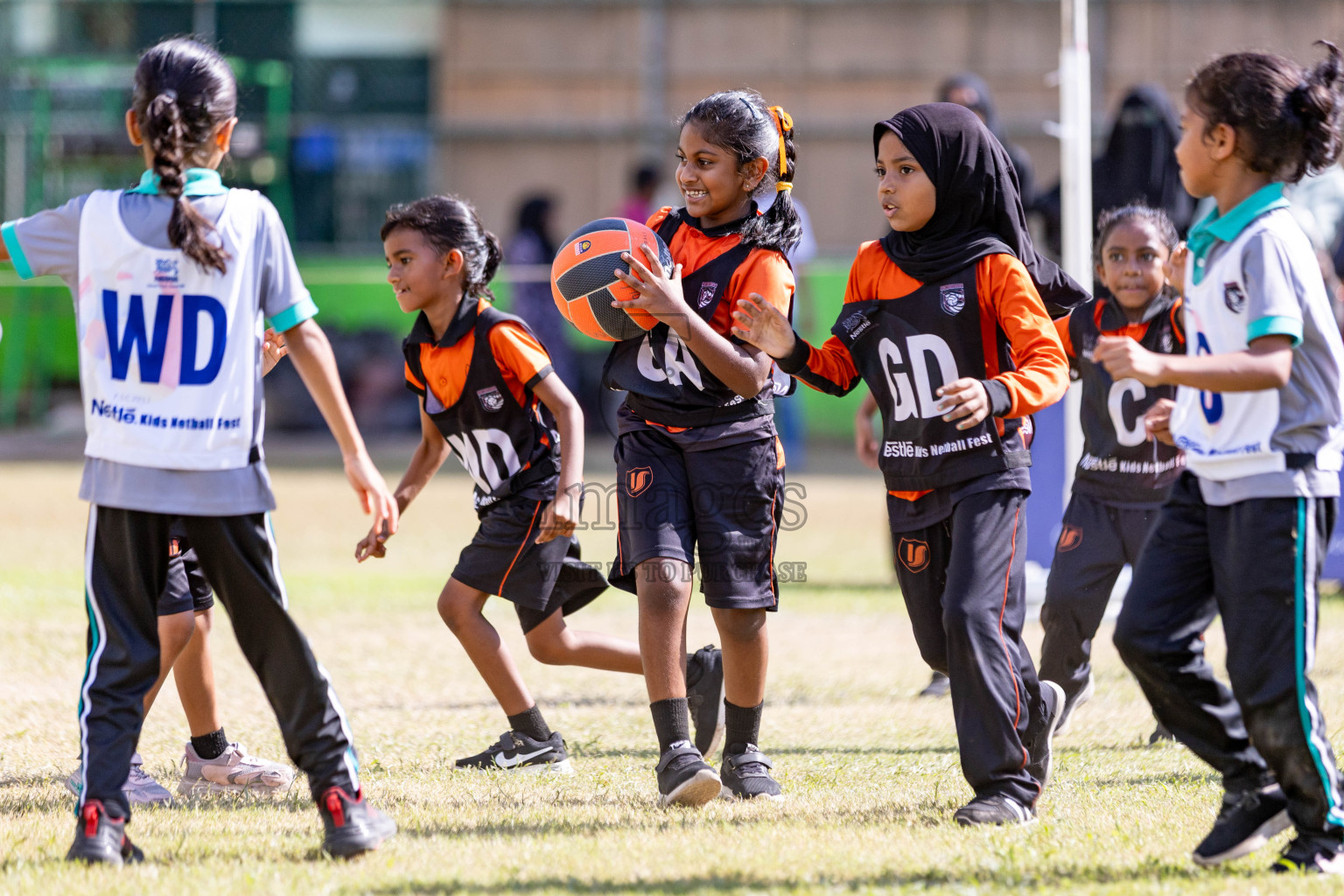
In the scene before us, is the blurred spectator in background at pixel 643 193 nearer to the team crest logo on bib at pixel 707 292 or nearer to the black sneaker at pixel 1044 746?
the team crest logo on bib at pixel 707 292

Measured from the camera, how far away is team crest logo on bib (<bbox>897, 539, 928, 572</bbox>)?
415cm

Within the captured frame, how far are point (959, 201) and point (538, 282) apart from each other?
11.8 m

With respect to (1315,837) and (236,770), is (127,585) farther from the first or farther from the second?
(1315,837)

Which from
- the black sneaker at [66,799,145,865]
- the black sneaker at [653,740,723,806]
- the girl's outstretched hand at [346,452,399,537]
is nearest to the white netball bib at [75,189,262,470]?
the girl's outstretched hand at [346,452,399,537]

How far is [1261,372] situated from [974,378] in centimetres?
83

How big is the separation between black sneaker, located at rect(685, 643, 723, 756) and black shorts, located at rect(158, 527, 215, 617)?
4.91 feet

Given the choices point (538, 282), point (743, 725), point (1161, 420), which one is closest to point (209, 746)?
point (743, 725)

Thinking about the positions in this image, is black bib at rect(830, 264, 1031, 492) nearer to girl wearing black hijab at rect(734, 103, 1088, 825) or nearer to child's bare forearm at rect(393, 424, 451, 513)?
girl wearing black hijab at rect(734, 103, 1088, 825)

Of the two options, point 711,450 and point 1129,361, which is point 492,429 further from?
point 1129,361

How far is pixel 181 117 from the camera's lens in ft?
11.3

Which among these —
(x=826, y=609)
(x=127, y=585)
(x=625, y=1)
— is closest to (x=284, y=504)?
(x=826, y=609)

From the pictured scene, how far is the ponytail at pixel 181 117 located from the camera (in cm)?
339

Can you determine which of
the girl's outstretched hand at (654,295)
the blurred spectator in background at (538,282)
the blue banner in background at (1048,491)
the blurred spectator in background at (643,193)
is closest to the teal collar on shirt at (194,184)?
the girl's outstretched hand at (654,295)

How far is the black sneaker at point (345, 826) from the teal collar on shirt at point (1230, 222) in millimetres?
2303
